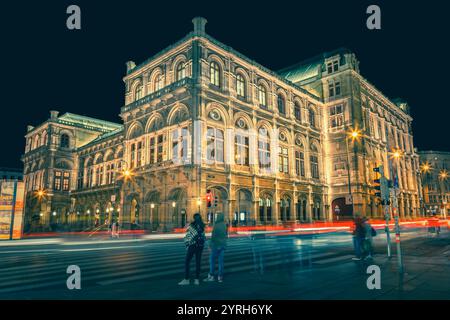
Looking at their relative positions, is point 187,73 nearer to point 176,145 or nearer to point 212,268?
point 176,145

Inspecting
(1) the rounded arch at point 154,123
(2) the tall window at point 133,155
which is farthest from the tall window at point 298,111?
(2) the tall window at point 133,155

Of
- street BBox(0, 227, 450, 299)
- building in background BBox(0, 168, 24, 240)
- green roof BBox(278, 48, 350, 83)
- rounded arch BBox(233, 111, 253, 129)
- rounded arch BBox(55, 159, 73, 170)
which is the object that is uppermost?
green roof BBox(278, 48, 350, 83)

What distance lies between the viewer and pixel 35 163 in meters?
61.8

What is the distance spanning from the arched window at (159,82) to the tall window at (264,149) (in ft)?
42.3

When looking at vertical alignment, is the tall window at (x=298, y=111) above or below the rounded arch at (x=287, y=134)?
above

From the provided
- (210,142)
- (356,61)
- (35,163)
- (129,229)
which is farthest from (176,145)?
(35,163)

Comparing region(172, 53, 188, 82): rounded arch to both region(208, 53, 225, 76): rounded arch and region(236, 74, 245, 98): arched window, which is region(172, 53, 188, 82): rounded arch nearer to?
region(208, 53, 225, 76): rounded arch

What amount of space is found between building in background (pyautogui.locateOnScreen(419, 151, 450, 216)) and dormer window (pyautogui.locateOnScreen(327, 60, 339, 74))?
51.6 metres

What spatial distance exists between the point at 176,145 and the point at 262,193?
11.7 m

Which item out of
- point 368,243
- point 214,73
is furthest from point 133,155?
point 368,243

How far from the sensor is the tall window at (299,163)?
144ft

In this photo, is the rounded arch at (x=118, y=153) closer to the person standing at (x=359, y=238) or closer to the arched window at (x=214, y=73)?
the arched window at (x=214, y=73)

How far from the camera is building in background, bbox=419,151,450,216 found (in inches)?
3386

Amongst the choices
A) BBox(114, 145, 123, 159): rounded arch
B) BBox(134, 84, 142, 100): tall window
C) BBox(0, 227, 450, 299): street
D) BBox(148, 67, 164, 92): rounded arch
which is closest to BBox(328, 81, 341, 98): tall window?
BBox(148, 67, 164, 92): rounded arch
